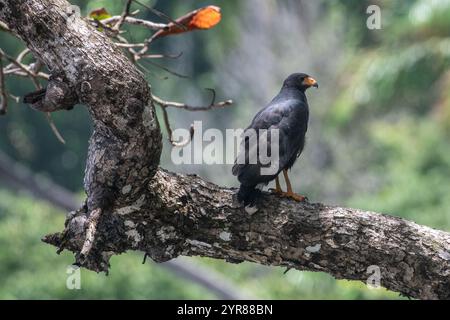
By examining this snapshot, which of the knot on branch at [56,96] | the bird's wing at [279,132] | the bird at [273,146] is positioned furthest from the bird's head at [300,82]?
the knot on branch at [56,96]

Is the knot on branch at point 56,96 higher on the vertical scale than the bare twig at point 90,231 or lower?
higher

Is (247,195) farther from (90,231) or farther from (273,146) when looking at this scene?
(90,231)

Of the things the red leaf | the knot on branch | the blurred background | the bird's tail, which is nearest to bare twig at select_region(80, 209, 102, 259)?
the knot on branch

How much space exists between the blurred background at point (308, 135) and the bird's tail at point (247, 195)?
2.64 metres

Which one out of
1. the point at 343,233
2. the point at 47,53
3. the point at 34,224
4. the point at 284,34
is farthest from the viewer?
the point at 284,34

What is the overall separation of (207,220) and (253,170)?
0.43 meters

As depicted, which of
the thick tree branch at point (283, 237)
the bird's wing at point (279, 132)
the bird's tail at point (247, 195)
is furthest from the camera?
the bird's wing at point (279, 132)

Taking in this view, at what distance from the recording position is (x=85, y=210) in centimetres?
453

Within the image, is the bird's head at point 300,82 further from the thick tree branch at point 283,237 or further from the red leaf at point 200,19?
the thick tree branch at point 283,237

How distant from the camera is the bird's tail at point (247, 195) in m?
4.73

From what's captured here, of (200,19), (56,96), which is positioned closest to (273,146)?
(200,19)
